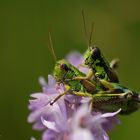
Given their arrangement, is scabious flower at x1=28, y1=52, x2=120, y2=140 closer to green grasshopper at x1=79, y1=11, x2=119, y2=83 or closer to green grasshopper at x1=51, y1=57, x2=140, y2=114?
green grasshopper at x1=51, y1=57, x2=140, y2=114

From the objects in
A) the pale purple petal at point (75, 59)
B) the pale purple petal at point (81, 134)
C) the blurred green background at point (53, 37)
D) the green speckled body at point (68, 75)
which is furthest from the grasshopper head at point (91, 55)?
the blurred green background at point (53, 37)

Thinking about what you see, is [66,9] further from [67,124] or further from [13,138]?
[67,124]

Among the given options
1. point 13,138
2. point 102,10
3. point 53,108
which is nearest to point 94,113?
point 53,108

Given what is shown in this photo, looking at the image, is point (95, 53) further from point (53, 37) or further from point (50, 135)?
point (53, 37)

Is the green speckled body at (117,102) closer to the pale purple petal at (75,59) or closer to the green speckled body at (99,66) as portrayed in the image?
the green speckled body at (99,66)

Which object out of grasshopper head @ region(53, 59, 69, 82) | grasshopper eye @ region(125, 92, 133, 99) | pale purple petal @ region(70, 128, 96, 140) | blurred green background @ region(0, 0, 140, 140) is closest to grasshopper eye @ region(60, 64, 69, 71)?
grasshopper head @ region(53, 59, 69, 82)
